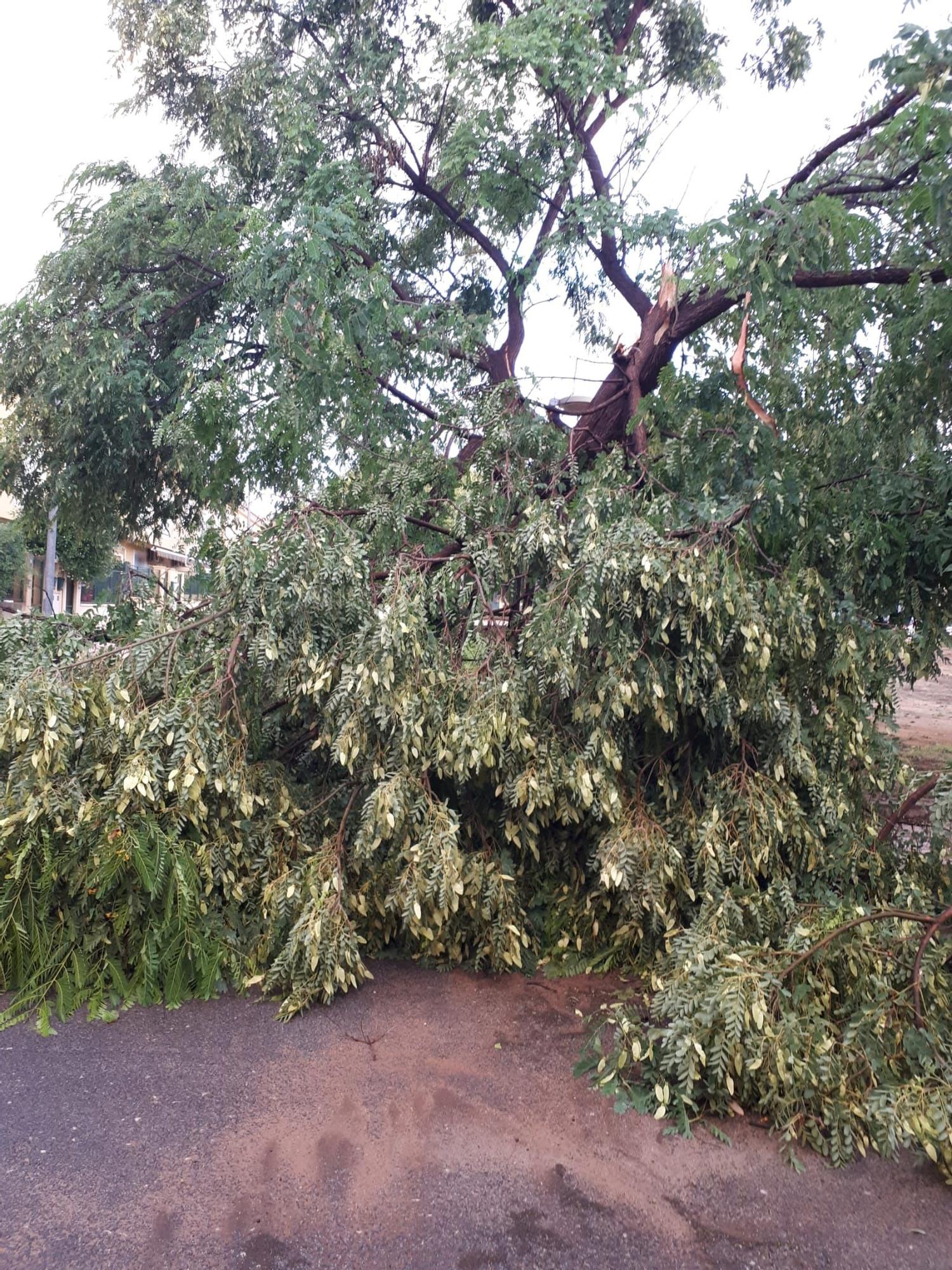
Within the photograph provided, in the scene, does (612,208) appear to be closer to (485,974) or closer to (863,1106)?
(485,974)

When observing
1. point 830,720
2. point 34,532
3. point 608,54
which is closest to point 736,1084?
point 830,720

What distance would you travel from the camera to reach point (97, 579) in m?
20.8

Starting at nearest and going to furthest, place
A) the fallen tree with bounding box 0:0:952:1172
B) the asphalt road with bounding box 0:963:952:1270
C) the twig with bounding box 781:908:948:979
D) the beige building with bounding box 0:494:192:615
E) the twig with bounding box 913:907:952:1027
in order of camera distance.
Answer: the asphalt road with bounding box 0:963:952:1270 → the twig with bounding box 913:907:952:1027 → the twig with bounding box 781:908:948:979 → the fallen tree with bounding box 0:0:952:1172 → the beige building with bounding box 0:494:192:615

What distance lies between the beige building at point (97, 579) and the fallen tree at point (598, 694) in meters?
0.37

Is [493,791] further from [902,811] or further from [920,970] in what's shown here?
[920,970]

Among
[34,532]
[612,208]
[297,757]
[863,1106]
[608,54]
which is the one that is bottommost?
[863,1106]

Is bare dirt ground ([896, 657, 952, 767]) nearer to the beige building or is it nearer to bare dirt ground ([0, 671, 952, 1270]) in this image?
bare dirt ground ([0, 671, 952, 1270])

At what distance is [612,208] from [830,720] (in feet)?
14.8

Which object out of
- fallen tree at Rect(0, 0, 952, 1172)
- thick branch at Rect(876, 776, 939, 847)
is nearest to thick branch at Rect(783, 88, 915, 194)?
fallen tree at Rect(0, 0, 952, 1172)

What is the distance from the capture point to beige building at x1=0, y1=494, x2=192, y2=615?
236 inches

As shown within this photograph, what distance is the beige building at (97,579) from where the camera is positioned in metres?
6.00

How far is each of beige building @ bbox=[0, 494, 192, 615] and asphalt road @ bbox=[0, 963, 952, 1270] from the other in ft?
8.92

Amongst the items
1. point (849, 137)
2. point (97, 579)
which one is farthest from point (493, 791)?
point (97, 579)

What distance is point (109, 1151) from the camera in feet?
11.0
